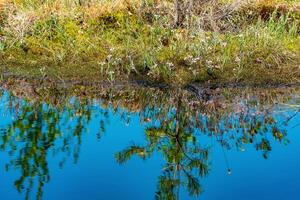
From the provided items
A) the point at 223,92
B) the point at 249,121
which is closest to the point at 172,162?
the point at 249,121

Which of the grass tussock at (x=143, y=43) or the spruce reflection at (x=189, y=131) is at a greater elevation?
the grass tussock at (x=143, y=43)

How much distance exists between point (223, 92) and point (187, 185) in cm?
349

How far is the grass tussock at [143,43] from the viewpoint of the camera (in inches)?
366

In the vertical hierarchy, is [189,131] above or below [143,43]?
below

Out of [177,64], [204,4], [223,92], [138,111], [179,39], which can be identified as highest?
[204,4]

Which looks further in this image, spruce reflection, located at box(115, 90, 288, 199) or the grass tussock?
the grass tussock

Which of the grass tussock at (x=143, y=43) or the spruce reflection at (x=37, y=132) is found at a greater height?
the grass tussock at (x=143, y=43)

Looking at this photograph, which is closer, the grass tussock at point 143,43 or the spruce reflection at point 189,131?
the spruce reflection at point 189,131

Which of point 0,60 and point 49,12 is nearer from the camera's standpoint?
point 0,60

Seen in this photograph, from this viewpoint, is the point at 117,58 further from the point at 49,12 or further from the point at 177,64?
the point at 49,12

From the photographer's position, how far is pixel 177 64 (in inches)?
372

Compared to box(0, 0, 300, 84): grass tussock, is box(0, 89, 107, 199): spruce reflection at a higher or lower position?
lower

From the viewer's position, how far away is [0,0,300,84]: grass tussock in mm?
9305

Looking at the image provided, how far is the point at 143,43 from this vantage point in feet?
32.5
